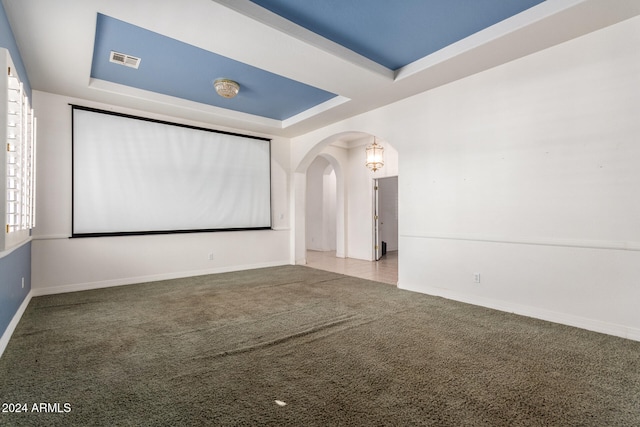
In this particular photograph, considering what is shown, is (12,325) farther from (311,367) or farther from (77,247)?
(311,367)

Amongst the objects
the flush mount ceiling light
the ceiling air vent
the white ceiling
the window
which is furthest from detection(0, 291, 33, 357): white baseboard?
the flush mount ceiling light

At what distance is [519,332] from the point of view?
292 centimetres

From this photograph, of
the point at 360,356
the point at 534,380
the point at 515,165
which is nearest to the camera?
the point at 534,380

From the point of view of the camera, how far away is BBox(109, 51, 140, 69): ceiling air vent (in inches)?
138

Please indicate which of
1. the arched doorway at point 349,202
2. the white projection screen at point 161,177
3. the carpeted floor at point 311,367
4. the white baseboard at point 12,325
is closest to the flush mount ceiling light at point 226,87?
the white projection screen at point 161,177

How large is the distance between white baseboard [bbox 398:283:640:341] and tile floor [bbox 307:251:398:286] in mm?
1118

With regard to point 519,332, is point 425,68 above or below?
above

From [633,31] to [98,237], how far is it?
22.2ft

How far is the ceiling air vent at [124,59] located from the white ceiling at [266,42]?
9.1 inches

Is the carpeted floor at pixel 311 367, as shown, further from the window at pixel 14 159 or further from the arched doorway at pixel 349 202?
the arched doorway at pixel 349 202

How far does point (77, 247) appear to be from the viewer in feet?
14.9

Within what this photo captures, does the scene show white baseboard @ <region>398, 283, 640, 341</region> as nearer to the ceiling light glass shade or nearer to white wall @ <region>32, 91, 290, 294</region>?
the ceiling light glass shade

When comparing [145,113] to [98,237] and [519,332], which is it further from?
[519,332]

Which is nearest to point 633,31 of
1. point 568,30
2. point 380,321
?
point 568,30
